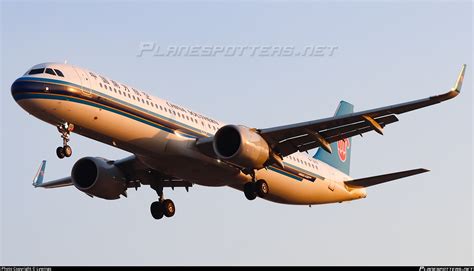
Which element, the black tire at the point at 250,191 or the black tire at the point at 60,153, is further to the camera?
the black tire at the point at 250,191

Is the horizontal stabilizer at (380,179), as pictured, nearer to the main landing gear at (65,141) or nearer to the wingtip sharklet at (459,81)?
the wingtip sharklet at (459,81)

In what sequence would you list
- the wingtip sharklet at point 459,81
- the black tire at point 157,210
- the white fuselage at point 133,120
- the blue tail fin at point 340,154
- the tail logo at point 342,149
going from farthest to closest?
the tail logo at point 342,149 < the blue tail fin at point 340,154 < the black tire at point 157,210 < the white fuselage at point 133,120 < the wingtip sharklet at point 459,81

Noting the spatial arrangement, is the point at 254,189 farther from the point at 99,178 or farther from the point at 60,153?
the point at 60,153

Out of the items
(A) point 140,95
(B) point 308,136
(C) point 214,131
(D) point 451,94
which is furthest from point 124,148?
(D) point 451,94

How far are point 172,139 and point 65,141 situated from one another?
4587 mm

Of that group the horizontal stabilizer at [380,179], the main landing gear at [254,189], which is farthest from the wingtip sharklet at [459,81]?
the main landing gear at [254,189]

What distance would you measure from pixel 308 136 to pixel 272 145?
1.65 metres

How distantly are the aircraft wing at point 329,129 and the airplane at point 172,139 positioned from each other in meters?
0.04

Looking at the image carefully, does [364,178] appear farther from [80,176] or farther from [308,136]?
[80,176]

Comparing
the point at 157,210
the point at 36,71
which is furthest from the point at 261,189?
the point at 36,71

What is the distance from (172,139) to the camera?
3672cm

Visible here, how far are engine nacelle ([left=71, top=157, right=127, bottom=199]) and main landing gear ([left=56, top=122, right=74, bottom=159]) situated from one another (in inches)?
267

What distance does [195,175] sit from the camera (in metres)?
38.7

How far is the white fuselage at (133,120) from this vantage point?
34.2 m
